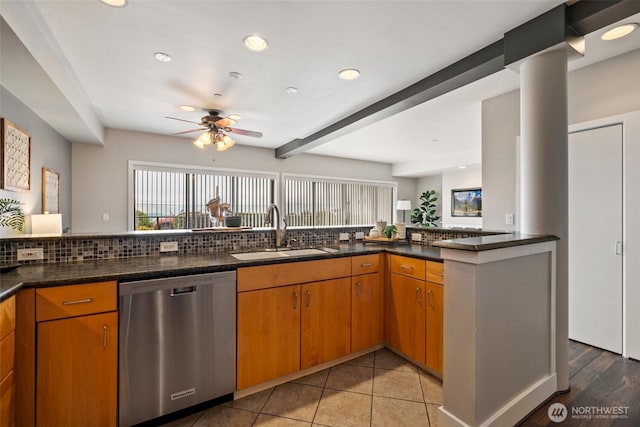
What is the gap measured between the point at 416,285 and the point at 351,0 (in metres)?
1.94

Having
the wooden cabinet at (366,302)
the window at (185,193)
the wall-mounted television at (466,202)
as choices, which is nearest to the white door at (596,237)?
the wooden cabinet at (366,302)

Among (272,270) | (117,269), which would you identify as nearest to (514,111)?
(272,270)

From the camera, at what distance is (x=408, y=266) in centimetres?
221

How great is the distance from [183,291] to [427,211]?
769cm

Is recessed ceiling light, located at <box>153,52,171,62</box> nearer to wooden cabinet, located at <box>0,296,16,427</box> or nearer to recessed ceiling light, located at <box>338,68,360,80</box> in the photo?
recessed ceiling light, located at <box>338,68,360,80</box>

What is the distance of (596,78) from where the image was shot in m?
2.42

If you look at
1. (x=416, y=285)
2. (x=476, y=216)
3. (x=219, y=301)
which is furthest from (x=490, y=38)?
(x=476, y=216)

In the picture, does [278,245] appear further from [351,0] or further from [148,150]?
[148,150]

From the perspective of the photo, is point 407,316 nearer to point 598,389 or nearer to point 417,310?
point 417,310

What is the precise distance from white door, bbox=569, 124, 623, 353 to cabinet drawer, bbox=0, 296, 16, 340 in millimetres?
3987

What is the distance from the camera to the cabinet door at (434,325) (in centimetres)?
196

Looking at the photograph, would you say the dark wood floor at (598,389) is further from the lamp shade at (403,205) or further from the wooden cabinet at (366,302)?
the lamp shade at (403,205)

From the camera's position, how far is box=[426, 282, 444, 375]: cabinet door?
196 centimetres

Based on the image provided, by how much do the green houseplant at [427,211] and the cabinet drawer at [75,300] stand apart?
7789mm
